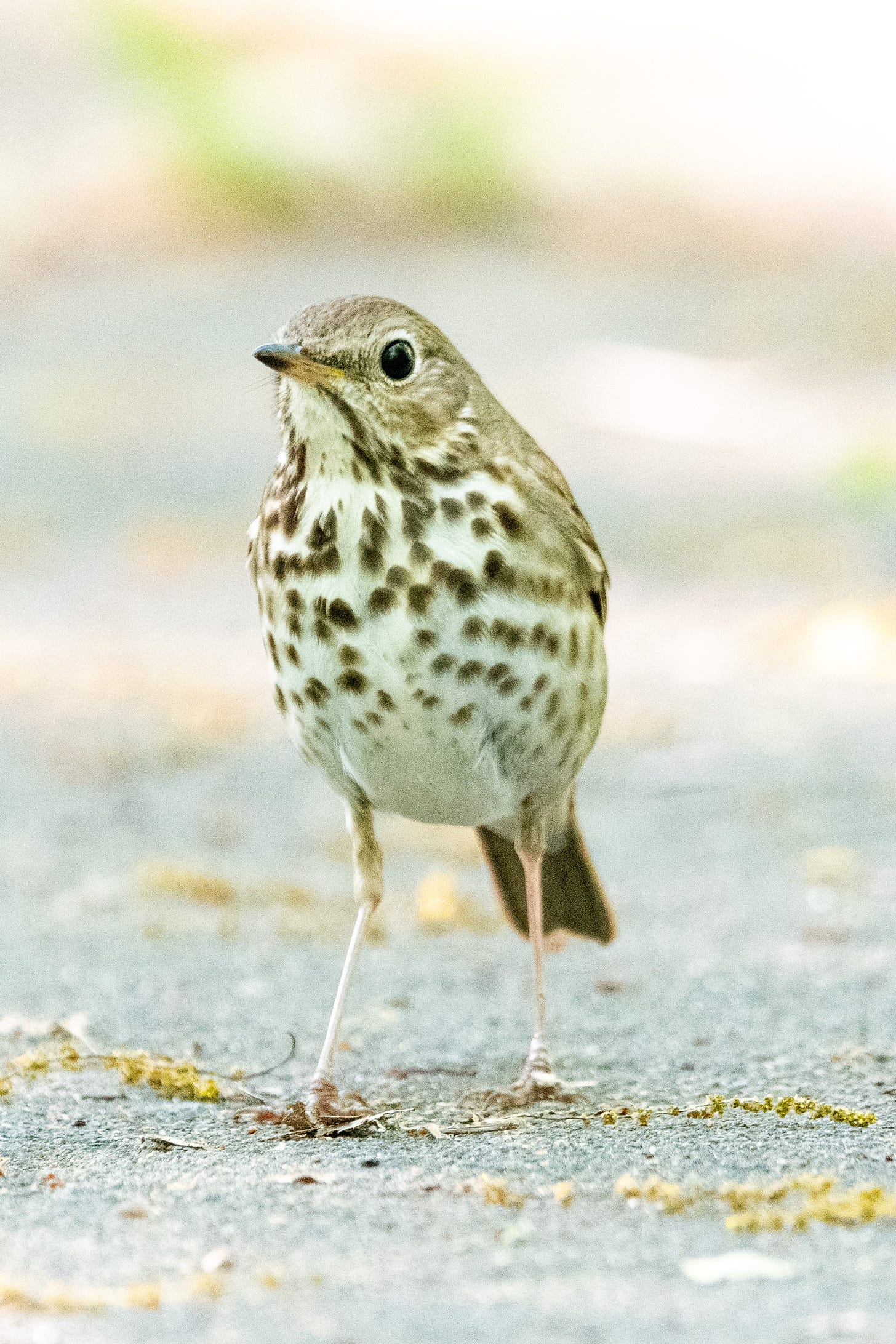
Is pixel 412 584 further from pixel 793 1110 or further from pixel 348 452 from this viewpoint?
pixel 793 1110

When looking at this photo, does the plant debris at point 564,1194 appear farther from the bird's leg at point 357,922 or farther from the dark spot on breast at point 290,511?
the dark spot on breast at point 290,511

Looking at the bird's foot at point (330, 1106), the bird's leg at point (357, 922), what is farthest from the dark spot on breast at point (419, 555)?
the bird's foot at point (330, 1106)

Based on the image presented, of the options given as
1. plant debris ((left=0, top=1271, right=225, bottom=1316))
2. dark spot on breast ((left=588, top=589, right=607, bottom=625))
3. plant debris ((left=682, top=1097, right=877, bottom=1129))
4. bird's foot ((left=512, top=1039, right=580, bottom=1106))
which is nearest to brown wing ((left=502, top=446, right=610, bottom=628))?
dark spot on breast ((left=588, top=589, right=607, bottom=625))

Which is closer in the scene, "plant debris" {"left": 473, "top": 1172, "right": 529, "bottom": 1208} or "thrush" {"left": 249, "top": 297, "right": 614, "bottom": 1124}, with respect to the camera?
"plant debris" {"left": 473, "top": 1172, "right": 529, "bottom": 1208}

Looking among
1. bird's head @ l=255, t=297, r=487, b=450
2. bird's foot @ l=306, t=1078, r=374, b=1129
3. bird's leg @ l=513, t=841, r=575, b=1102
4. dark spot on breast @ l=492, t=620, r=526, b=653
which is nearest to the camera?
bird's head @ l=255, t=297, r=487, b=450

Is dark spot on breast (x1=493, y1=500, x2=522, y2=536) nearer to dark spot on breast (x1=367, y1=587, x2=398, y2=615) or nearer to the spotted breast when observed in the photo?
the spotted breast

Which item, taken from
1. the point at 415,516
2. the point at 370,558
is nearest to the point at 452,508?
the point at 415,516

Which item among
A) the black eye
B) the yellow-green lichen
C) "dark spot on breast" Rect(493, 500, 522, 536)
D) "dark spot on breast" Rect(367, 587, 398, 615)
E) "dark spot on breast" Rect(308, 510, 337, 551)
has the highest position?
the black eye
